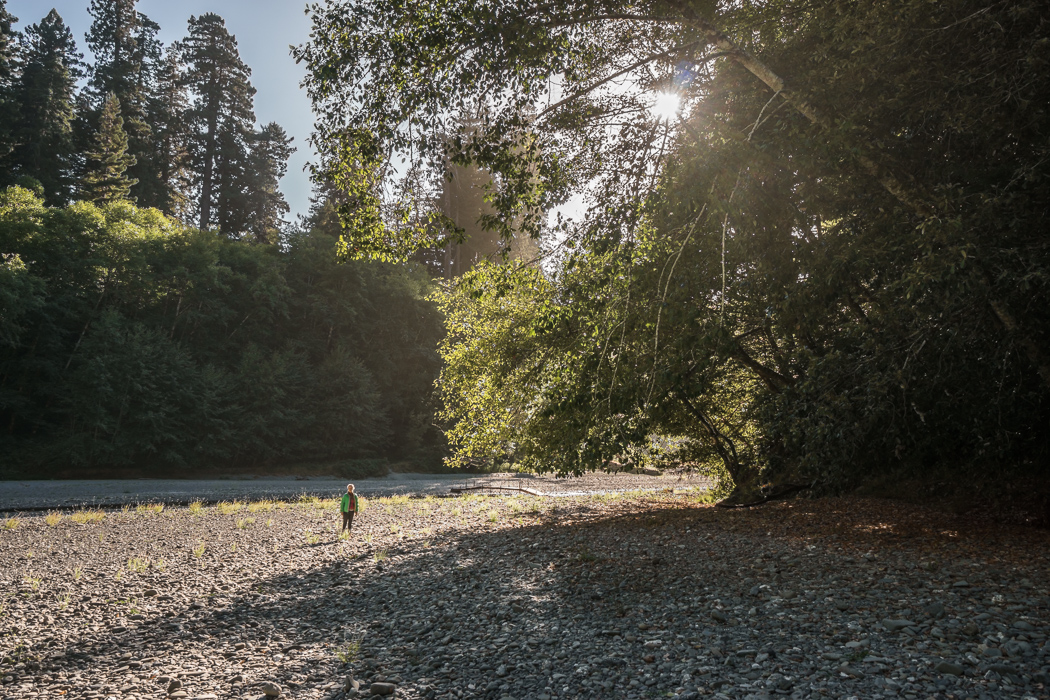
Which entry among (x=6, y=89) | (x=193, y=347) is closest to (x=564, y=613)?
(x=193, y=347)

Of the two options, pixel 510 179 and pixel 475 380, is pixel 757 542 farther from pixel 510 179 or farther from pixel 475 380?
pixel 475 380

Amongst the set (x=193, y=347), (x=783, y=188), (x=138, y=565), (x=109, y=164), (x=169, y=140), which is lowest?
(x=138, y=565)

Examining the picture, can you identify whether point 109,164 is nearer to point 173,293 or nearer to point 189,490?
point 173,293

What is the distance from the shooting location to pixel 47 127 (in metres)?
33.6

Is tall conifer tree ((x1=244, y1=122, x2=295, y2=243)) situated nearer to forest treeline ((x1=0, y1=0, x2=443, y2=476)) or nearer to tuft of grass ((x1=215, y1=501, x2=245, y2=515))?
forest treeline ((x1=0, y1=0, x2=443, y2=476))

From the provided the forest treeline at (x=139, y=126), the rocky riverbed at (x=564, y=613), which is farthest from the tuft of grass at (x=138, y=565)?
the forest treeline at (x=139, y=126)

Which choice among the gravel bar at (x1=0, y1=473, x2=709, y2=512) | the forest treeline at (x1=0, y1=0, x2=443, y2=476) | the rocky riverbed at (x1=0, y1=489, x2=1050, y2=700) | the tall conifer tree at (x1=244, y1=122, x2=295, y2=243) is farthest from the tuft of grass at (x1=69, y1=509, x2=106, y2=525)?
the tall conifer tree at (x1=244, y1=122, x2=295, y2=243)

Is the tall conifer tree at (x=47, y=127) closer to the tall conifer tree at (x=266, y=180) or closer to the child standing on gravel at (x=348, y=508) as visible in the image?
the tall conifer tree at (x=266, y=180)

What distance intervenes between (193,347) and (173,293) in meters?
3.04

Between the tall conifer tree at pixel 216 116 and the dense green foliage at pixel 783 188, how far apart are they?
4257cm

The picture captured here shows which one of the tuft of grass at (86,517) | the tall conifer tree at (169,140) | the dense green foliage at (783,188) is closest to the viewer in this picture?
the dense green foliage at (783,188)

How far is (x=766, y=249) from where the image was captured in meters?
8.57

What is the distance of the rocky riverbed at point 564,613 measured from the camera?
14.9 feet

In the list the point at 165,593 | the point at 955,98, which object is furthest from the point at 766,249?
the point at 165,593
